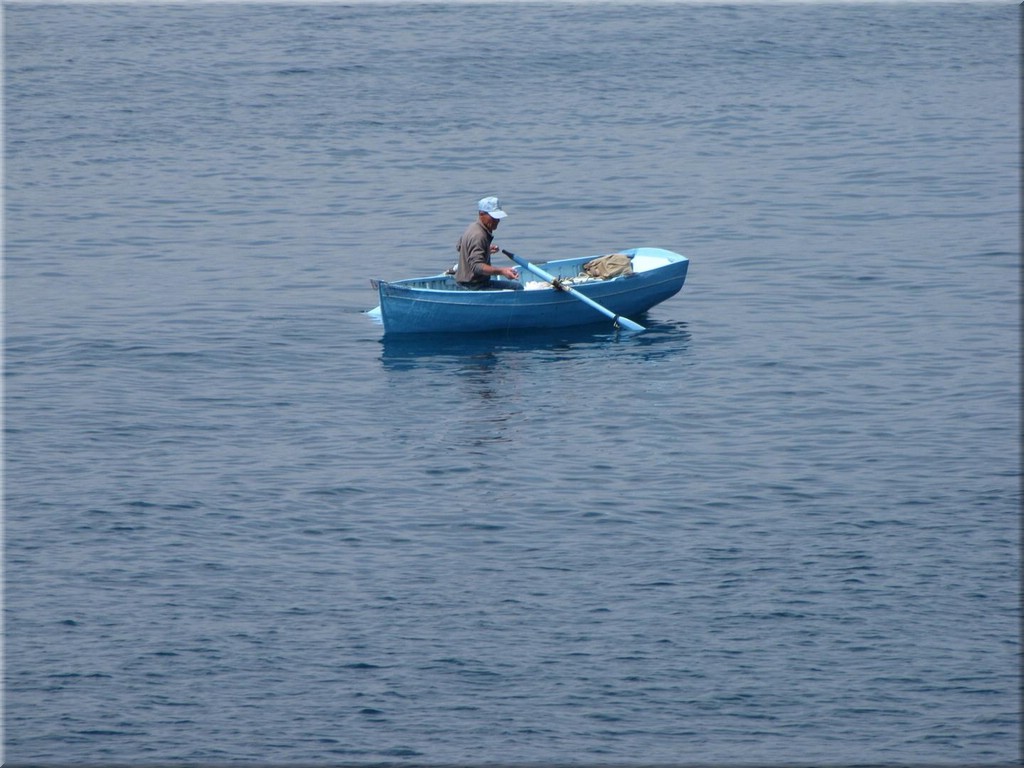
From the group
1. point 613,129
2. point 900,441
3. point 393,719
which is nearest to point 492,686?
point 393,719

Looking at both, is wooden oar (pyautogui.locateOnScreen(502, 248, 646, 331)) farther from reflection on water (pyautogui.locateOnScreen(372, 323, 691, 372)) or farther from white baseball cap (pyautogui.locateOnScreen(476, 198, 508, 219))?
white baseball cap (pyautogui.locateOnScreen(476, 198, 508, 219))

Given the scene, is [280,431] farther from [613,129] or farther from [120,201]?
[613,129]

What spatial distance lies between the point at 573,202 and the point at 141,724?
91.4 ft

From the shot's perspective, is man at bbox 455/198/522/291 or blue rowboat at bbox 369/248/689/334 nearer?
man at bbox 455/198/522/291

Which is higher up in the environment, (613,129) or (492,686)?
(613,129)

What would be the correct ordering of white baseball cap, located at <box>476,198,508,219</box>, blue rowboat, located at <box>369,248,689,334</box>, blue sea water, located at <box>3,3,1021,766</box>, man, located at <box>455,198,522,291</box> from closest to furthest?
blue sea water, located at <box>3,3,1021,766</box>, white baseball cap, located at <box>476,198,508,219</box>, man, located at <box>455,198,522,291</box>, blue rowboat, located at <box>369,248,689,334</box>

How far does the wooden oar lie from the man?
11.0 inches

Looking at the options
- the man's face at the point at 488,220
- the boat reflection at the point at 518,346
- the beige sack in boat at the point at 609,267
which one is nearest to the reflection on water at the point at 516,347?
the boat reflection at the point at 518,346

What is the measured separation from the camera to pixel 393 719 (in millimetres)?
15070

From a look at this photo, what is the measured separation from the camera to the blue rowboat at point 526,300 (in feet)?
90.1

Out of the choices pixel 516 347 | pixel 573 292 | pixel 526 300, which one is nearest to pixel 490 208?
pixel 526 300

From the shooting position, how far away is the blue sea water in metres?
15.4

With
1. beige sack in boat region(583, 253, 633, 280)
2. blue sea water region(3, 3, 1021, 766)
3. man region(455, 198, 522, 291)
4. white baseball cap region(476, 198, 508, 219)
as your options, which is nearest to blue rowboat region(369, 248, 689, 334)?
beige sack in boat region(583, 253, 633, 280)

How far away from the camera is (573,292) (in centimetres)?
2775
